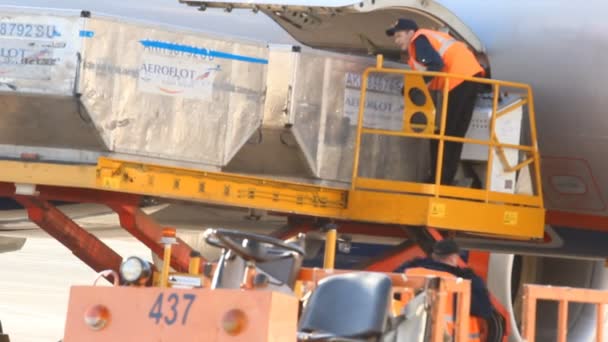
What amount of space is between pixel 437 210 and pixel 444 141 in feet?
1.87

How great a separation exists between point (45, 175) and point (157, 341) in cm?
443

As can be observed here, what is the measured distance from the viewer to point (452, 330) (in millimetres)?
7062

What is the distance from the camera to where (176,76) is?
963cm

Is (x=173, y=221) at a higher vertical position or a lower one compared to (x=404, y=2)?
lower

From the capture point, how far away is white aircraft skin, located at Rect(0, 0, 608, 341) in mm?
10766

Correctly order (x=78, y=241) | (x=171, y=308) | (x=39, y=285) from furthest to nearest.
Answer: (x=39, y=285) → (x=78, y=241) → (x=171, y=308)

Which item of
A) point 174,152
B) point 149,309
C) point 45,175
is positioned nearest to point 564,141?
point 174,152

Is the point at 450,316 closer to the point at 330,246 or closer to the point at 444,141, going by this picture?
the point at 330,246

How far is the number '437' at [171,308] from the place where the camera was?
16.5ft

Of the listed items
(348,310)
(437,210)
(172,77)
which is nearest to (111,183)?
(172,77)

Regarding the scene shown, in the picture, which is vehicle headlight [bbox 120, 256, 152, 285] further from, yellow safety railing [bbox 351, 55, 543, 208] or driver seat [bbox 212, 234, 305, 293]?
yellow safety railing [bbox 351, 55, 543, 208]

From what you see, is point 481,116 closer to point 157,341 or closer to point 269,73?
point 269,73

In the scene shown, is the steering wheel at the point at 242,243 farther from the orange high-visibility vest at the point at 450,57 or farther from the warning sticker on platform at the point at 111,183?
Result: the orange high-visibility vest at the point at 450,57

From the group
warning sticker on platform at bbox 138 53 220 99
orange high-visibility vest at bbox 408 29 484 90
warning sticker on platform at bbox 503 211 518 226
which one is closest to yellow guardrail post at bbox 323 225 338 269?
warning sticker on platform at bbox 138 53 220 99
